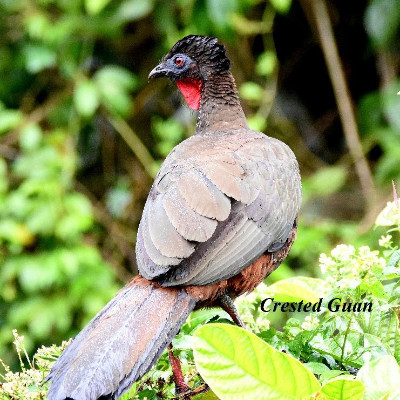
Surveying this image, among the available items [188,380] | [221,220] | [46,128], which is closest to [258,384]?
[188,380]

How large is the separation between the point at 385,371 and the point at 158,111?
15.6 feet

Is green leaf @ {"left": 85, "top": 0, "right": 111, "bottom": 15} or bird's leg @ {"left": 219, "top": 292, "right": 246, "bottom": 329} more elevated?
green leaf @ {"left": 85, "top": 0, "right": 111, "bottom": 15}

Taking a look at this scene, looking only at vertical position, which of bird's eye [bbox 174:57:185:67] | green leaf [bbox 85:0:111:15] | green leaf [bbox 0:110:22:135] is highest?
green leaf [bbox 85:0:111:15]

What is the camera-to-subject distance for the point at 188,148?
284 cm

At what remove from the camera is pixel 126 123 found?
5977mm

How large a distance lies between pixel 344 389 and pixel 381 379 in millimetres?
103

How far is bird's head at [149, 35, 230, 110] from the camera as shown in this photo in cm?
318

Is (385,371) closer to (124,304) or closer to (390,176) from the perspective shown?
(124,304)

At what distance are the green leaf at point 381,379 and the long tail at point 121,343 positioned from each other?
0.58 metres

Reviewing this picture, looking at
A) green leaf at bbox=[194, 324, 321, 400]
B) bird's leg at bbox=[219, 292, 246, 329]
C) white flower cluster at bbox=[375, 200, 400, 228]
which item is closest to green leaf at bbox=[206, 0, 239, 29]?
bird's leg at bbox=[219, 292, 246, 329]

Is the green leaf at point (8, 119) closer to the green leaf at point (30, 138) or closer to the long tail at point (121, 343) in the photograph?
the green leaf at point (30, 138)

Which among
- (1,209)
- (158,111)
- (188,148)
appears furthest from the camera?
(158,111)

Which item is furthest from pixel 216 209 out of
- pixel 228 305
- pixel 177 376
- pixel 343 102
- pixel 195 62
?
pixel 343 102

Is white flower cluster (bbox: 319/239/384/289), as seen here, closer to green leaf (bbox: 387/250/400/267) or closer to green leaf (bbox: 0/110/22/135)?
green leaf (bbox: 387/250/400/267)
